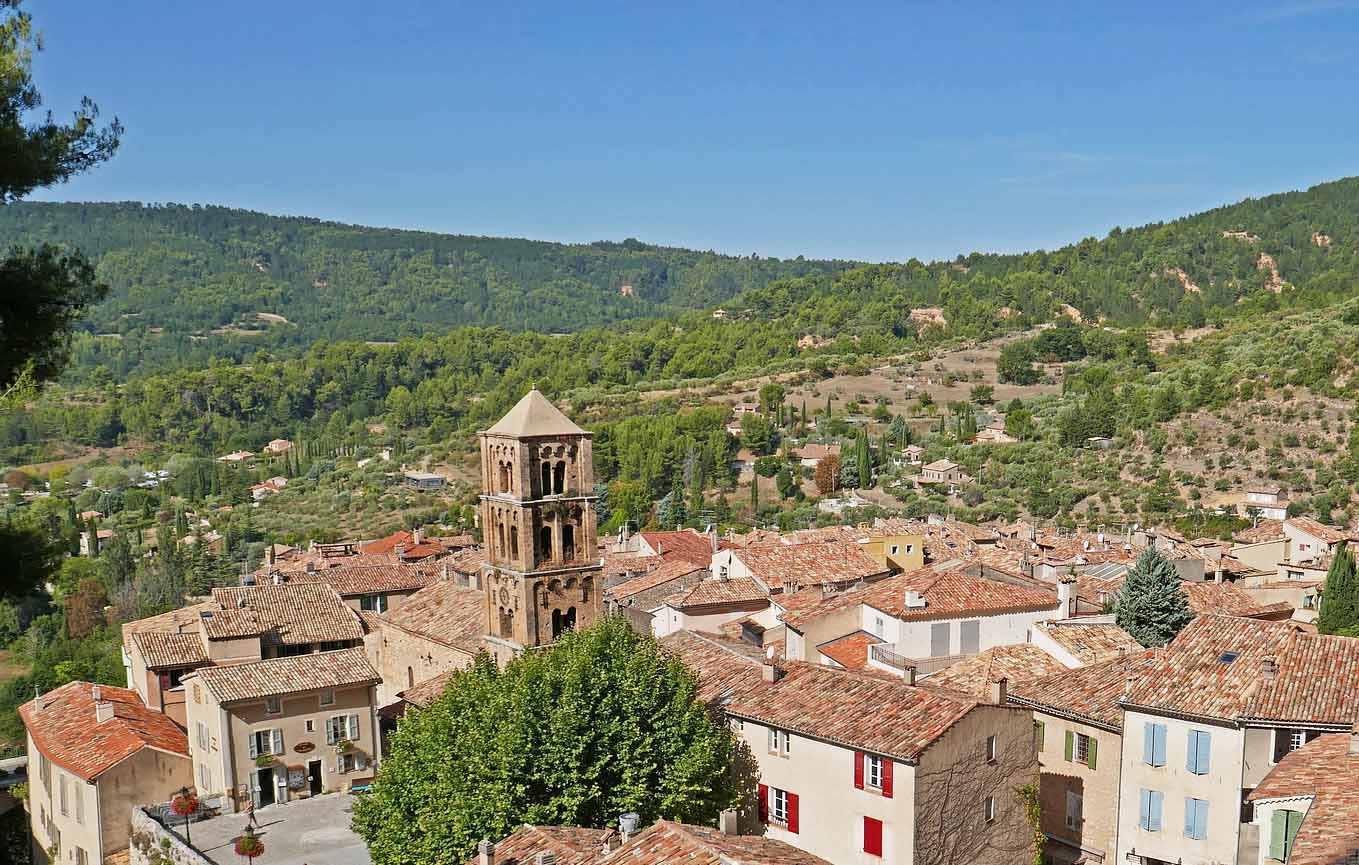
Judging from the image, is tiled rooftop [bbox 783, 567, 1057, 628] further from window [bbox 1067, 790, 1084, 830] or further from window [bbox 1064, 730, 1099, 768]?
window [bbox 1067, 790, 1084, 830]

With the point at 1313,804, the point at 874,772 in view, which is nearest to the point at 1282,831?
the point at 1313,804

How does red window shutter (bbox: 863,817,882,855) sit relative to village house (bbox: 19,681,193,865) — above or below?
above

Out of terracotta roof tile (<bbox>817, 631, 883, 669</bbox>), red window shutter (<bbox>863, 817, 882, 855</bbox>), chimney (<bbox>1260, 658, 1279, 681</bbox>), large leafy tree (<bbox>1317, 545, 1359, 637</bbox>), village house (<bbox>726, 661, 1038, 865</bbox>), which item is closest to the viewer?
village house (<bbox>726, 661, 1038, 865</bbox>)

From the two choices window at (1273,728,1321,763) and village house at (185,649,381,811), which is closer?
window at (1273,728,1321,763)

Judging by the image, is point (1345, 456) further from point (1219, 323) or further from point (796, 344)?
point (796, 344)

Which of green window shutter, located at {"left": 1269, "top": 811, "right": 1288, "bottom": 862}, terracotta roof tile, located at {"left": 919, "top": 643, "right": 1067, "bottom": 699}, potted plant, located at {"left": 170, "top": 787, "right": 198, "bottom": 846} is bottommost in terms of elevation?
potted plant, located at {"left": 170, "top": 787, "right": 198, "bottom": 846}

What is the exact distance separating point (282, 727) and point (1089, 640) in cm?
1974

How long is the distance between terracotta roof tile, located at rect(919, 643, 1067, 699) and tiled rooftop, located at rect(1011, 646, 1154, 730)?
22.9 inches

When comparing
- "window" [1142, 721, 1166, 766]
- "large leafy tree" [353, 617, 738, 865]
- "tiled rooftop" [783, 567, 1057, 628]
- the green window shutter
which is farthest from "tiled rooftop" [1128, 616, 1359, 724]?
"large leafy tree" [353, 617, 738, 865]

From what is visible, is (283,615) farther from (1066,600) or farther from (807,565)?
(1066,600)

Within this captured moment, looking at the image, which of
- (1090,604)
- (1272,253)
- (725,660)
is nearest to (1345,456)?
(1090,604)

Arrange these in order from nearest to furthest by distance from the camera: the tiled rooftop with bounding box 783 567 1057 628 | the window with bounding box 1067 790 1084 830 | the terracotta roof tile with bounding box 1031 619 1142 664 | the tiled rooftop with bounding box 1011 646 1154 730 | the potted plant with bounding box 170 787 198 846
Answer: the tiled rooftop with bounding box 1011 646 1154 730 < the window with bounding box 1067 790 1084 830 < the potted plant with bounding box 170 787 198 846 < the terracotta roof tile with bounding box 1031 619 1142 664 < the tiled rooftop with bounding box 783 567 1057 628

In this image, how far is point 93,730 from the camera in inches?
1218

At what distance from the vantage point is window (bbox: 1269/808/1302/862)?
1817 cm
